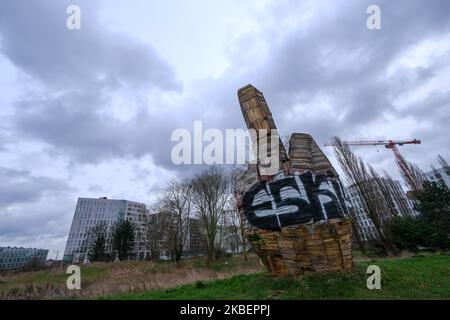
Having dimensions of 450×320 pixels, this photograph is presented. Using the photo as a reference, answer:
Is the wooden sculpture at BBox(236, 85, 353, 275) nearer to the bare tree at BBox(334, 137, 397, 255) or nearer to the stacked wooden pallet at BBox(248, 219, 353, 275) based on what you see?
the stacked wooden pallet at BBox(248, 219, 353, 275)

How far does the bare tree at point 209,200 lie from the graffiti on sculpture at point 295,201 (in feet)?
72.9

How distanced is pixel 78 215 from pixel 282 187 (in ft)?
350

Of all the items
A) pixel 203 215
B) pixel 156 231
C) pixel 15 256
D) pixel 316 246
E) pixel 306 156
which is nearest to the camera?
Result: pixel 316 246

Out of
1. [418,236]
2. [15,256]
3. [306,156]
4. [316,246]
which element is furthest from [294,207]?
[15,256]

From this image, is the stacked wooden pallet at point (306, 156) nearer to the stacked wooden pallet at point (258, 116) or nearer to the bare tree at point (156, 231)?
the stacked wooden pallet at point (258, 116)

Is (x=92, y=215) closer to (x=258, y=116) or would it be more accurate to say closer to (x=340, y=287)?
(x=258, y=116)

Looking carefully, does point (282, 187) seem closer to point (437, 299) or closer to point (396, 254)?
point (437, 299)

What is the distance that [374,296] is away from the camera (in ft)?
20.7

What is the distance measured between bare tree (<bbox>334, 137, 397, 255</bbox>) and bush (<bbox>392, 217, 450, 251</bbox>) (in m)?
0.93

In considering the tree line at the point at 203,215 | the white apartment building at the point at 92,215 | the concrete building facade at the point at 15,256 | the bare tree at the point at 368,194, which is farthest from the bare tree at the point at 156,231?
the concrete building facade at the point at 15,256

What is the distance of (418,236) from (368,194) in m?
5.61

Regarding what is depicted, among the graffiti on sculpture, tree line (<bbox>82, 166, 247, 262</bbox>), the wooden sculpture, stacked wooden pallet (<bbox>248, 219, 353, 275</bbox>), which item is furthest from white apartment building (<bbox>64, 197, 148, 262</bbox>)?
stacked wooden pallet (<bbox>248, 219, 353, 275</bbox>)

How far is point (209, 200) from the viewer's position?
3055cm

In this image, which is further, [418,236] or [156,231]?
[156,231]
